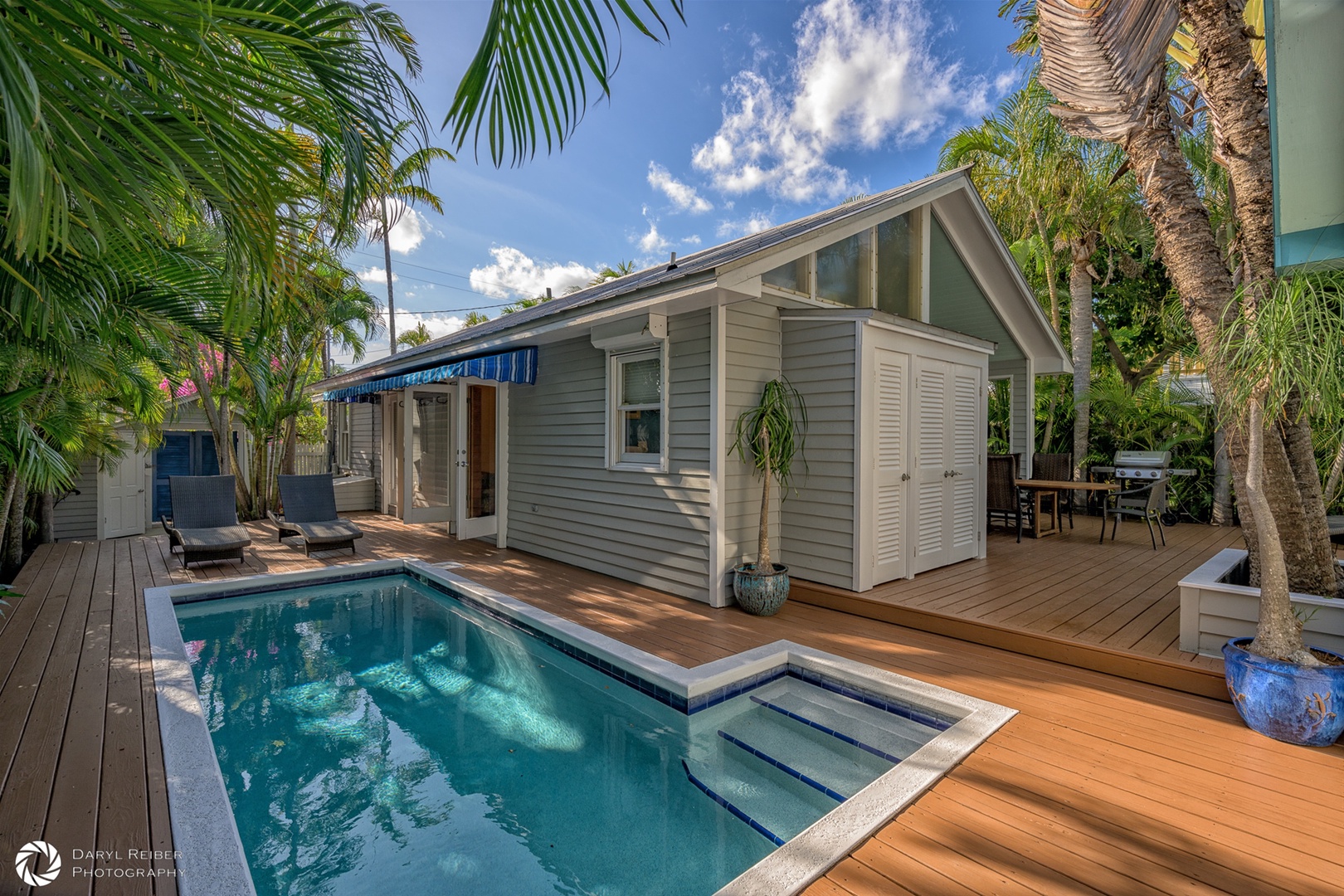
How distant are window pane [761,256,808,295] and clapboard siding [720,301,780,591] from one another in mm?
Answer: 254

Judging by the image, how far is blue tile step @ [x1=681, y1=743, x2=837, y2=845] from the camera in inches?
111

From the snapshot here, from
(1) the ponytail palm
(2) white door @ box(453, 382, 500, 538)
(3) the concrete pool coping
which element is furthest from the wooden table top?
(2) white door @ box(453, 382, 500, 538)

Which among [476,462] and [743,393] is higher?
[743,393]

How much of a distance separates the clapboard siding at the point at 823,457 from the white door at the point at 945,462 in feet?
3.23

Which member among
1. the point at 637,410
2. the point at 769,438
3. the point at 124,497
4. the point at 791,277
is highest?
the point at 791,277

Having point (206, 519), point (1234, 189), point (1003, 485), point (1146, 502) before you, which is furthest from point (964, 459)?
point (206, 519)

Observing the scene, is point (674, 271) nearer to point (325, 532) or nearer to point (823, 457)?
point (823, 457)

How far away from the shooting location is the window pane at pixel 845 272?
244 inches

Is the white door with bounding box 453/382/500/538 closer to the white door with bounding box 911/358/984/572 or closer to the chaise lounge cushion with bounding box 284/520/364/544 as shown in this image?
the chaise lounge cushion with bounding box 284/520/364/544

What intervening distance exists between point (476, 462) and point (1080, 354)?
34.9ft

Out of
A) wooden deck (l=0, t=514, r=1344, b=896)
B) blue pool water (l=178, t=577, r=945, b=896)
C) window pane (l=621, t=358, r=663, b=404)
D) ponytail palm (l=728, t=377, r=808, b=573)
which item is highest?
window pane (l=621, t=358, r=663, b=404)

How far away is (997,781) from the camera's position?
2805 millimetres

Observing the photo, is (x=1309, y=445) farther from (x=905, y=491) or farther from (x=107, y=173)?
(x=107, y=173)

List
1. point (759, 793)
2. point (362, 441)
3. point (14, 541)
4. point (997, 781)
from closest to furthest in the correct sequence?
1. point (997, 781)
2. point (759, 793)
3. point (14, 541)
4. point (362, 441)
